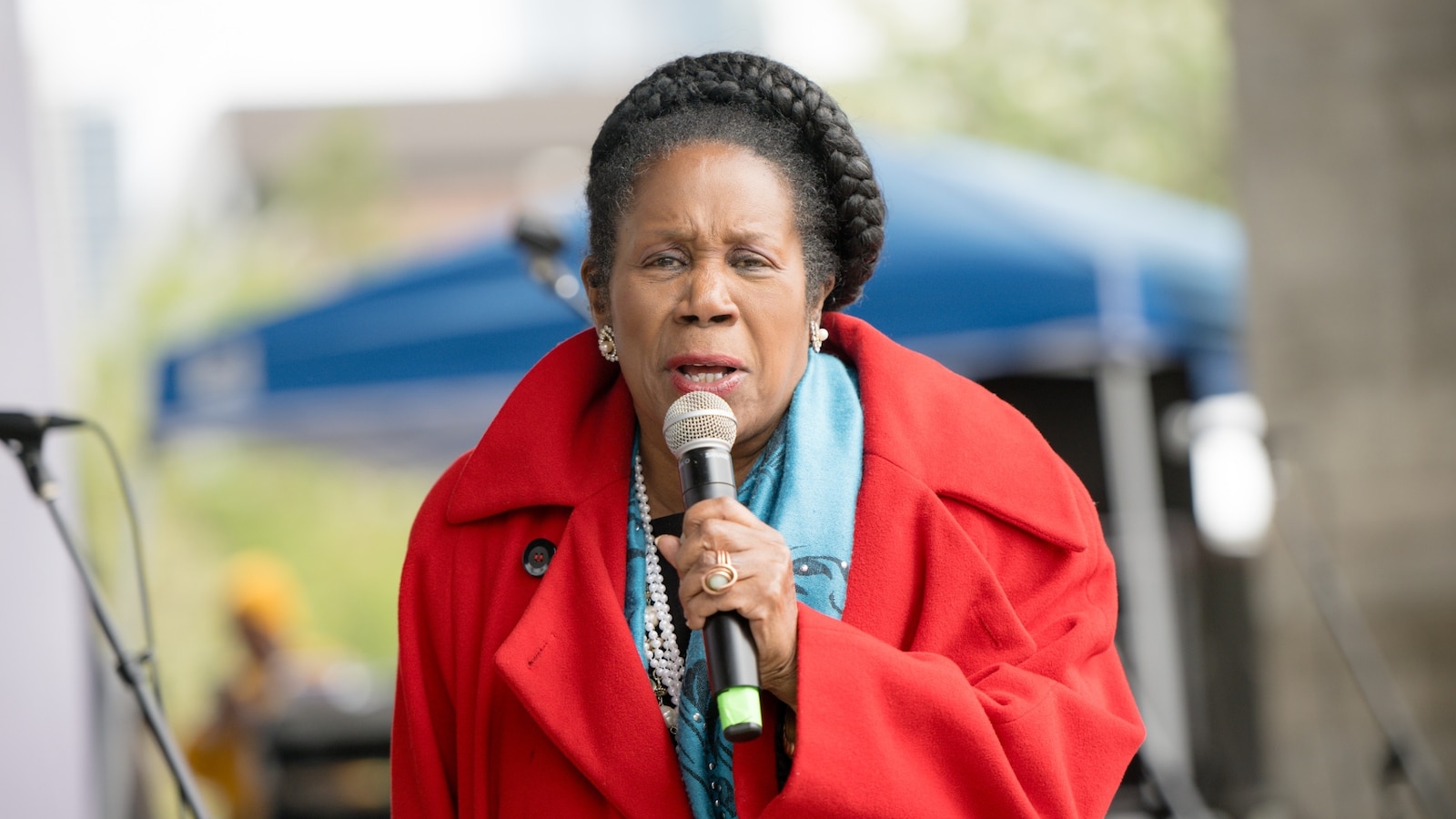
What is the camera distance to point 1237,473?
5.17 m

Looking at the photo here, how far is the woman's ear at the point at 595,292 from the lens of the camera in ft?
6.11

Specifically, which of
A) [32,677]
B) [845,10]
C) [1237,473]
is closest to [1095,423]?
[1237,473]

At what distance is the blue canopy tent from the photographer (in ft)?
16.0

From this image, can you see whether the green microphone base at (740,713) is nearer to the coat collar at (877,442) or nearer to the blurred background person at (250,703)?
the coat collar at (877,442)

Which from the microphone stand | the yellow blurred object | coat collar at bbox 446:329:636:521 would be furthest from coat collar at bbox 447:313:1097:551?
the yellow blurred object

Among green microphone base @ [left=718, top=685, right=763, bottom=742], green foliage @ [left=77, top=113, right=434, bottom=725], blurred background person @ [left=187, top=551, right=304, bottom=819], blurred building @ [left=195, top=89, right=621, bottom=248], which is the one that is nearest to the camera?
green microphone base @ [left=718, top=685, right=763, bottom=742]

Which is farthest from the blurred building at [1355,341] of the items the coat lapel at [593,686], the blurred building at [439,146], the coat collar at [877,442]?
the blurred building at [439,146]

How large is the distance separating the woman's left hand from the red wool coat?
1.3 inches

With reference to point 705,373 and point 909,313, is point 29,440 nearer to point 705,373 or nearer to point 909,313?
Answer: point 705,373

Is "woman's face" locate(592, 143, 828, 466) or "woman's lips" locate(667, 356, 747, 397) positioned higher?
"woman's face" locate(592, 143, 828, 466)

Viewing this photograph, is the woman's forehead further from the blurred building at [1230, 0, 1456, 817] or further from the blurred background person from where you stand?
the blurred background person

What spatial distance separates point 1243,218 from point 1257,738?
1.98m

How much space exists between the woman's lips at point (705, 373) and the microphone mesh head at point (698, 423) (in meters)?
0.07

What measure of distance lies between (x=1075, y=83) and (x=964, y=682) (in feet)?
60.3
